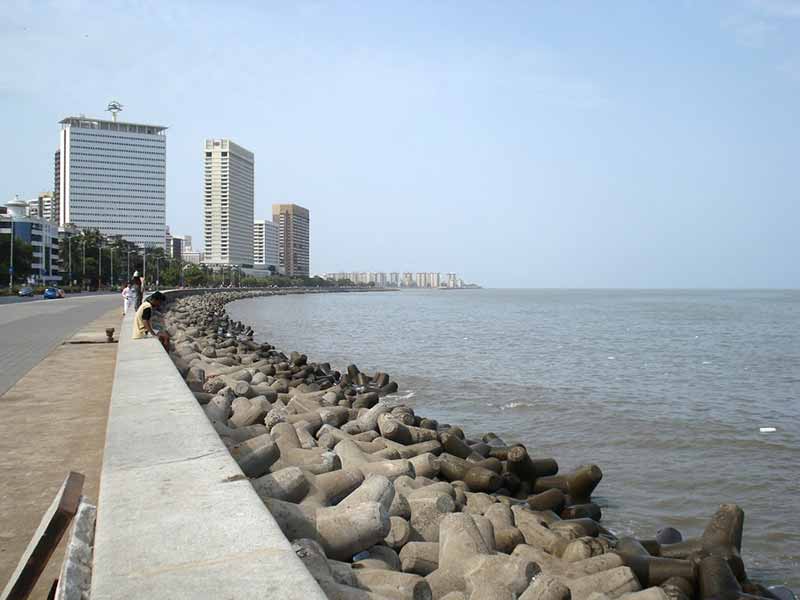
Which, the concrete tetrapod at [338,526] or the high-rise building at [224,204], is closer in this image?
the concrete tetrapod at [338,526]

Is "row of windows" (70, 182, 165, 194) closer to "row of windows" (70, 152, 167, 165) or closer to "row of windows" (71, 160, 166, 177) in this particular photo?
"row of windows" (71, 160, 166, 177)

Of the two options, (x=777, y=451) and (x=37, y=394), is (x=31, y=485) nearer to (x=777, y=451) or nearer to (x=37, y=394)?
(x=37, y=394)

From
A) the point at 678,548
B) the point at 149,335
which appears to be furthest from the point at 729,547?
the point at 149,335

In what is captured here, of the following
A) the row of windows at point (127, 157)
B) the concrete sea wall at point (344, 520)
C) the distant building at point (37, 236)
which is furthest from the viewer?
the row of windows at point (127, 157)

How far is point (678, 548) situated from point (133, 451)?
3.96 metres

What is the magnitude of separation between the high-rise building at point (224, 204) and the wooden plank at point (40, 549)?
179313 millimetres

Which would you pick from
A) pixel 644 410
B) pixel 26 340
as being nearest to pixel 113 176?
pixel 26 340

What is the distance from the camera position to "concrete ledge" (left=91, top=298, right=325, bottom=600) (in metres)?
2.38

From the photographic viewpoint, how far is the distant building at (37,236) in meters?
90.8

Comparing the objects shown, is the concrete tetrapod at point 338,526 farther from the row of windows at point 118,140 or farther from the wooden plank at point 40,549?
the row of windows at point 118,140

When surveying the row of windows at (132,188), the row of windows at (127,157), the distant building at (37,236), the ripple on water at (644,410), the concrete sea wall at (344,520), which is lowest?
the ripple on water at (644,410)

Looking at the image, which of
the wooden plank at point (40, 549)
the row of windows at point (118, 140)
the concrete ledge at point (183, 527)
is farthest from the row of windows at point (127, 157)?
the wooden plank at point (40, 549)

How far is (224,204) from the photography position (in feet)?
582

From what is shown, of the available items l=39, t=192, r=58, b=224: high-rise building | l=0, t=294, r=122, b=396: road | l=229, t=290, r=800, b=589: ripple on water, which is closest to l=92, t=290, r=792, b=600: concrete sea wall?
l=229, t=290, r=800, b=589: ripple on water
